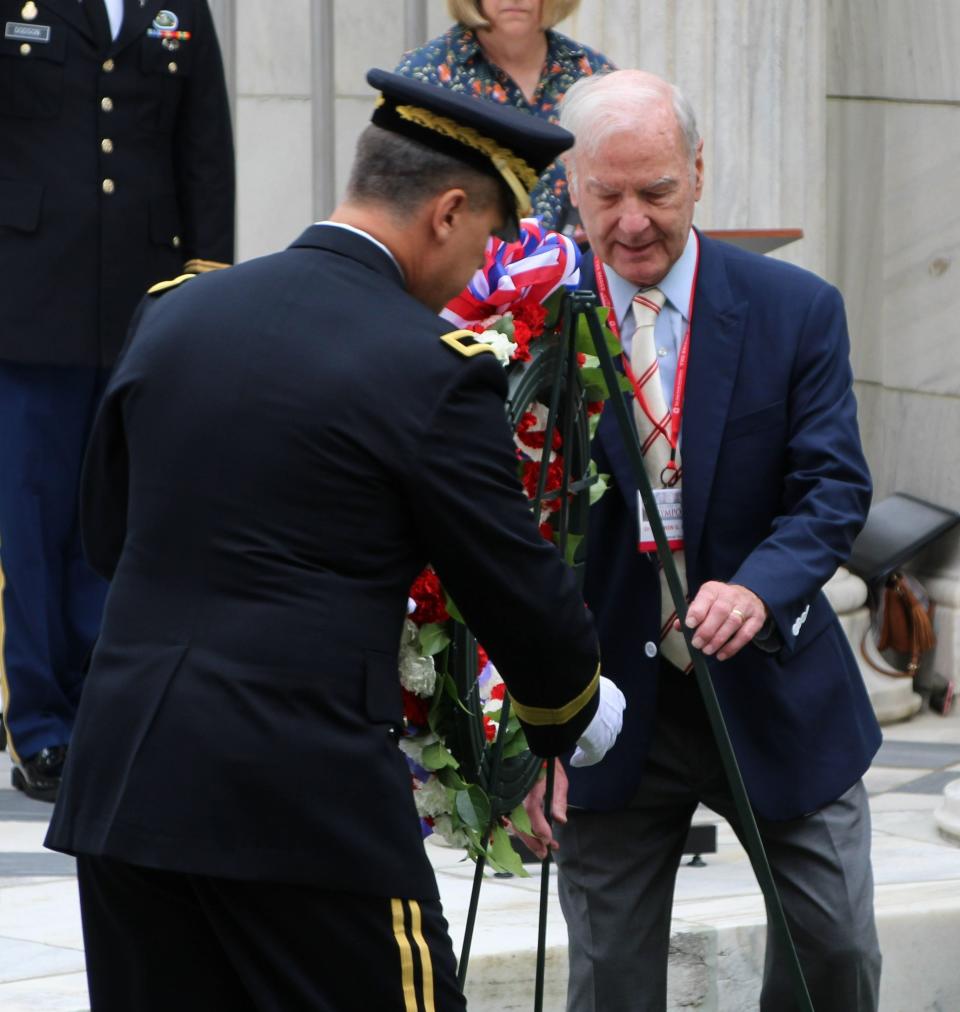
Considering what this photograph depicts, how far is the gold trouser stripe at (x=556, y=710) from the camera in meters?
2.97

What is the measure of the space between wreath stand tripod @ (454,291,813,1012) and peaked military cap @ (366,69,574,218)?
574 millimetres

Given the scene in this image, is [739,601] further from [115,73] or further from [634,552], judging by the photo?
[115,73]

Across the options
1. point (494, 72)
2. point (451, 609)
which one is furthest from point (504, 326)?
point (494, 72)

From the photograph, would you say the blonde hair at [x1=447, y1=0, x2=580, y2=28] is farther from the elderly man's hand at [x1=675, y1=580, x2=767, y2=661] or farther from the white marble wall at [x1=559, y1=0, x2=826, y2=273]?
the elderly man's hand at [x1=675, y1=580, x2=767, y2=661]

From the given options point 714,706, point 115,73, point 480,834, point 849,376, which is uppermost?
point 115,73

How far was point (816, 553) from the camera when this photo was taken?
3543 millimetres

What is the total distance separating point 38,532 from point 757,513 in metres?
2.38

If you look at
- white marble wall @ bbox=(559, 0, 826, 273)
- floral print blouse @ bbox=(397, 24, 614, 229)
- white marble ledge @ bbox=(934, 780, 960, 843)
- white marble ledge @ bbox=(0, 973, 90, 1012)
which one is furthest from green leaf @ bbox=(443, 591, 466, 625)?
white marble wall @ bbox=(559, 0, 826, 273)

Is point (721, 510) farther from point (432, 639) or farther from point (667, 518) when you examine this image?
point (432, 639)

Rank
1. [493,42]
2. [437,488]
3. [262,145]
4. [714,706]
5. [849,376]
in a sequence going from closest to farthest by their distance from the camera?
[437,488], [714,706], [849,376], [493,42], [262,145]

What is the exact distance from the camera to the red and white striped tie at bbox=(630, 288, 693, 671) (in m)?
3.70

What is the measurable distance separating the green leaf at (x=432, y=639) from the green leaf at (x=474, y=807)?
0.77ft

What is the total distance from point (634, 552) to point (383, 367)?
108 centimetres

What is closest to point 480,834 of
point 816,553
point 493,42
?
point 816,553
